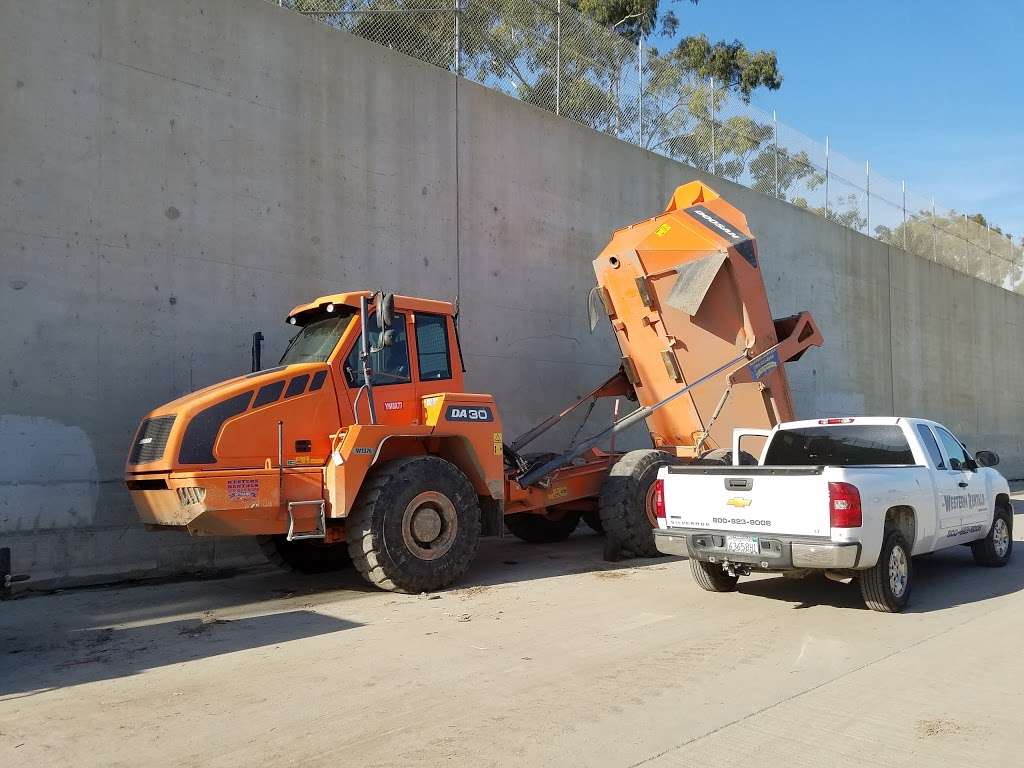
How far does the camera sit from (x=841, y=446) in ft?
28.0

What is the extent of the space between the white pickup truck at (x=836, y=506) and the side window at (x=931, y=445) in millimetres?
19

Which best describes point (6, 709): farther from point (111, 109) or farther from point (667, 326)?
point (667, 326)

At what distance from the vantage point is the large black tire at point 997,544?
9.46m

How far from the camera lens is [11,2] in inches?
378

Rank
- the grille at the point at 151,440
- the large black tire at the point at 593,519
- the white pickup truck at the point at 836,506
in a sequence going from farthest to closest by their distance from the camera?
the large black tire at the point at 593,519 → the grille at the point at 151,440 → the white pickup truck at the point at 836,506

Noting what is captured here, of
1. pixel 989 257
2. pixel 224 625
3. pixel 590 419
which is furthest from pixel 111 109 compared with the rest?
pixel 989 257

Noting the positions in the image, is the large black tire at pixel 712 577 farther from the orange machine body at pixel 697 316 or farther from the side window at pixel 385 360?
the orange machine body at pixel 697 316

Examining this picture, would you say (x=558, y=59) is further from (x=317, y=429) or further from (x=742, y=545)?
(x=742, y=545)

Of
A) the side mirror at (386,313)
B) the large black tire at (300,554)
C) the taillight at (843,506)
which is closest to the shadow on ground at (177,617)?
the large black tire at (300,554)

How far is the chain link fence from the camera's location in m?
14.0

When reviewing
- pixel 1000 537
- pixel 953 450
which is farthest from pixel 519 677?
pixel 1000 537

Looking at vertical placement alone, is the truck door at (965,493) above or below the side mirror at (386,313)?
below

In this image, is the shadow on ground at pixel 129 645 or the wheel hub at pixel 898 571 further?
the wheel hub at pixel 898 571

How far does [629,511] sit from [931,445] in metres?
3.40
